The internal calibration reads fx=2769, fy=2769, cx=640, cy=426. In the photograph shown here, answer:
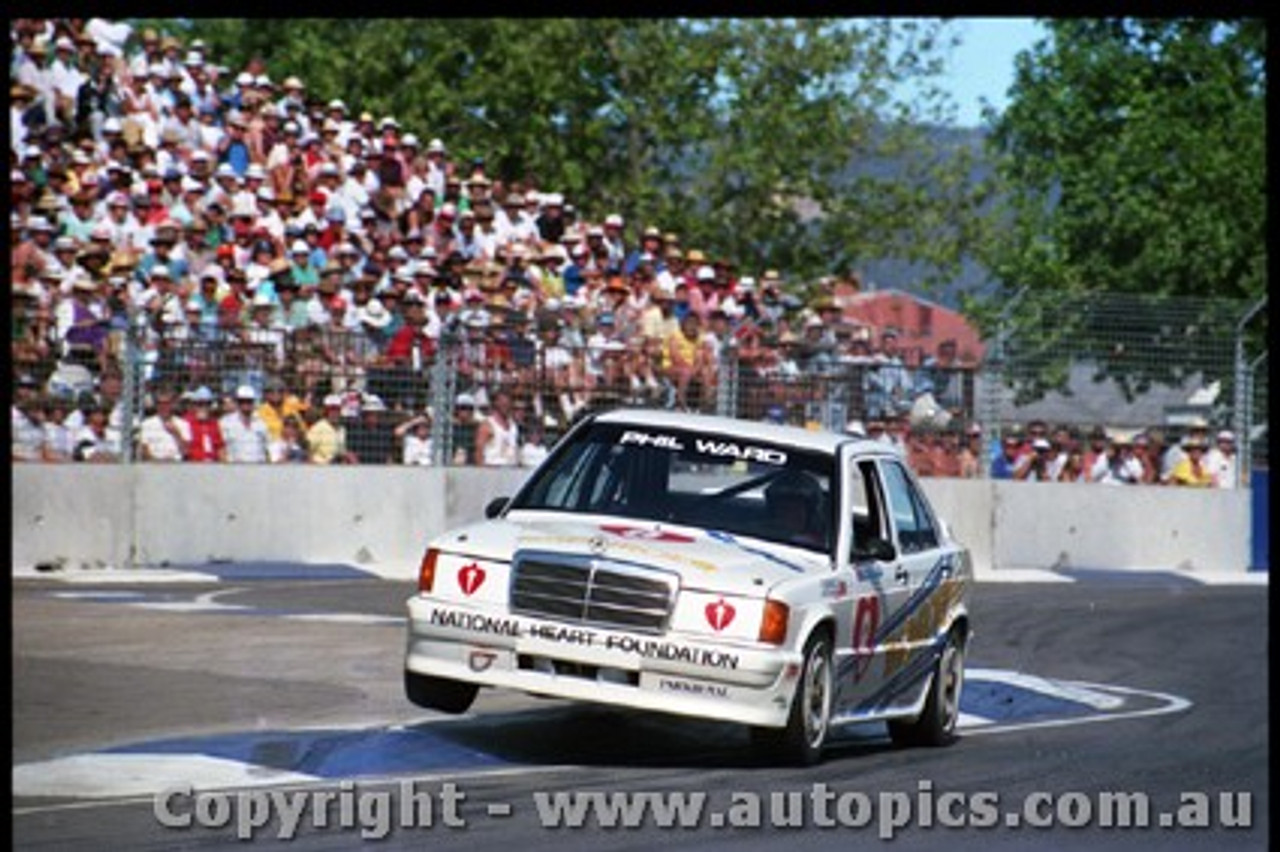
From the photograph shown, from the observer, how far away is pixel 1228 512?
91.7 feet

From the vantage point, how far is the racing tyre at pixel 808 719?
1180 centimetres

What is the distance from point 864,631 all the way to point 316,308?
11.5 m

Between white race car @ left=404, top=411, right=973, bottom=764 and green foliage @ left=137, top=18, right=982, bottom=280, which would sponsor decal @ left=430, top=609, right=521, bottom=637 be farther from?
green foliage @ left=137, top=18, right=982, bottom=280

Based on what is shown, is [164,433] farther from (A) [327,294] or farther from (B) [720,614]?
(B) [720,614]

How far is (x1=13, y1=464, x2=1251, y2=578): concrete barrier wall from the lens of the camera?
22.2 m

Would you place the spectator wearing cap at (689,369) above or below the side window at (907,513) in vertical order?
above

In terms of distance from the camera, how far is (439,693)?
1220cm

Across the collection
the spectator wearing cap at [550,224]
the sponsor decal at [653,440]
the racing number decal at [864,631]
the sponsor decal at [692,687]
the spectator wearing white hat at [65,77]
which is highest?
the spectator wearing white hat at [65,77]

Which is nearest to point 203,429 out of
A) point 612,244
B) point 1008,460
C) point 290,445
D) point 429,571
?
point 290,445

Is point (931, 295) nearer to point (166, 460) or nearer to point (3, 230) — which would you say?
point (166, 460)

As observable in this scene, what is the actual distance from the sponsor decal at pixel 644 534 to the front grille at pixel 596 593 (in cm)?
44

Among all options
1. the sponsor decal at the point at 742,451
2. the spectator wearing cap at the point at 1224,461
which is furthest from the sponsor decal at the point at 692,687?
the spectator wearing cap at the point at 1224,461

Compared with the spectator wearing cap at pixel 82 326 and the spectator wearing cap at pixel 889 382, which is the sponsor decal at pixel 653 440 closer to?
the spectator wearing cap at pixel 82 326

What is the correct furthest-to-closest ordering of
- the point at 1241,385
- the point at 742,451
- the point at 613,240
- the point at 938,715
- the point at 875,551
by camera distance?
the point at 613,240, the point at 1241,385, the point at 938,715, the point at 742,451, the point at 875,551
